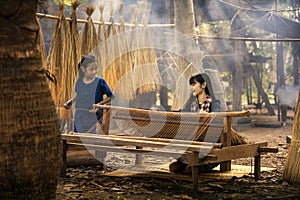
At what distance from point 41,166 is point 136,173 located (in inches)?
105

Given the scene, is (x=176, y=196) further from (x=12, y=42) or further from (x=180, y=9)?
(x=180, y=9)

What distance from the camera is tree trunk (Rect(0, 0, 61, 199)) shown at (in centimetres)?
428

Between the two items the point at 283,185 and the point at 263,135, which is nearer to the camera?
the point at 283,185

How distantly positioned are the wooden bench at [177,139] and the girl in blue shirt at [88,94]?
0.71 meters

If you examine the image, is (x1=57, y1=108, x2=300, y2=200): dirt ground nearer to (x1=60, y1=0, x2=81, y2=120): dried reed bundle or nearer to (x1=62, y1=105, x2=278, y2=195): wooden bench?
(x1=62, y1=105, x2=278, y2=195): wooden bench

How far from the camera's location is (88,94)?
7.86 m

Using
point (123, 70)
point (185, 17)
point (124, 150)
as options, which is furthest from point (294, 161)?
point (123, 70)

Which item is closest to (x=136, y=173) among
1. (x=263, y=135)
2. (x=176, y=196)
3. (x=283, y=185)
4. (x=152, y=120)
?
(x=152, y=120)

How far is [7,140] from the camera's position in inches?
168

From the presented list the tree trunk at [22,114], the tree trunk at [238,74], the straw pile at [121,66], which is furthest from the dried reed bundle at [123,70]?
the tree trunk at [22,114]

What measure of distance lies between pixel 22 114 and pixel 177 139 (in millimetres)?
2602

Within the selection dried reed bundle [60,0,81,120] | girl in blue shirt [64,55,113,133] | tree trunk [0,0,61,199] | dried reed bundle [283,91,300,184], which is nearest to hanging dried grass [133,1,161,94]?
dried reed bundle [60,0,81,120]

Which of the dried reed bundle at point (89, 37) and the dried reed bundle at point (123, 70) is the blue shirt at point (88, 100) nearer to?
the dried reed bundle at point (89, 37)

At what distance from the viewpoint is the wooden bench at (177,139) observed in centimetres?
586
